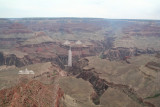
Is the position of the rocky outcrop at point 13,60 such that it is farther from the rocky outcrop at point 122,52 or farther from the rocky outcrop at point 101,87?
the rocky outcrop at point 122,52

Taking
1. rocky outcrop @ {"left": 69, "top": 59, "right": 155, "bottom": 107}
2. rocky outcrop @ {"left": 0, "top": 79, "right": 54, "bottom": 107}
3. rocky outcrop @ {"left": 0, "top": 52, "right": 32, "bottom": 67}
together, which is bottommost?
rocky outcrop @ {"left": 0, "top": 52, "right": 32, "bottom": 67}

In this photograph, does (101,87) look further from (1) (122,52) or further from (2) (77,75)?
(1) (122,52)

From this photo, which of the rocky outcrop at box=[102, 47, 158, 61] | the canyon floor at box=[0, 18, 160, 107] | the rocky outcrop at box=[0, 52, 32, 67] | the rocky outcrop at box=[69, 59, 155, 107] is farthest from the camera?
the rocky outcrop at box=[102, 47, 158, 61]

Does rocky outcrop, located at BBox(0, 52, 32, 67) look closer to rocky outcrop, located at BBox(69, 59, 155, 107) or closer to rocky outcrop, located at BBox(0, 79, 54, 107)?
rocky outcrop, located at BBox(69, 59, 155, 107)

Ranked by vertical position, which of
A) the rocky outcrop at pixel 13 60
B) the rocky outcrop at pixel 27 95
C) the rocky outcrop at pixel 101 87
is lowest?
the rocky outcrop at pixel 13 60

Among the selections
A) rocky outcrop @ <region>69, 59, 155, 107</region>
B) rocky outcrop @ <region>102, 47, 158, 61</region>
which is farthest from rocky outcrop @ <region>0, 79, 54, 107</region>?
rocky outcrop @ <region>102, 47, 158, 61</region>

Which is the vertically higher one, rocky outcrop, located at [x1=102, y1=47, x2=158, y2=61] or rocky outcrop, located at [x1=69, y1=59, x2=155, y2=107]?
rocky outcrop, located at [x1=69, y1=59, x2=155, y2=107]

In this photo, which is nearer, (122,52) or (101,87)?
(101,87)

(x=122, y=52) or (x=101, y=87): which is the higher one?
(x=101, y=87)

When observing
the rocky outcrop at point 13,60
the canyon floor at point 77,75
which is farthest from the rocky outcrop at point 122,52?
the rocky outcrop at point 13,60

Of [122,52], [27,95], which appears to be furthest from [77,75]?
[122,52]

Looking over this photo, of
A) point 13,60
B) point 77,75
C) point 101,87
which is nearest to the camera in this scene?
point 101,87
